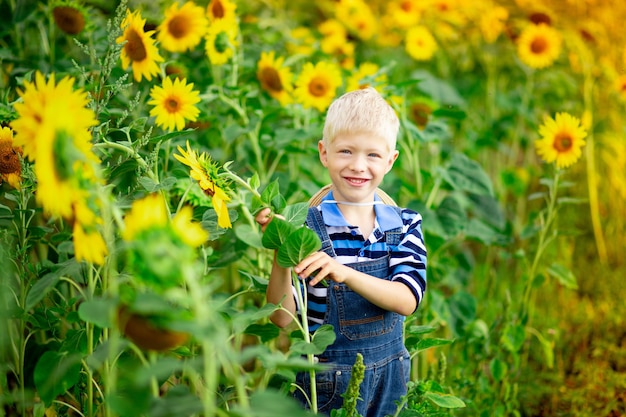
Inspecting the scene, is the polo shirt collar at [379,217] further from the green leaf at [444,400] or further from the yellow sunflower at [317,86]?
the yellow sunflower at [317,86]

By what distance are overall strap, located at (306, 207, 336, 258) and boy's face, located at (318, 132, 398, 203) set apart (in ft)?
0.25

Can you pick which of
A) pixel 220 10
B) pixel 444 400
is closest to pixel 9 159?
pixel 220 10

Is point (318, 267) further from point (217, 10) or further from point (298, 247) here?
point (217, 10)

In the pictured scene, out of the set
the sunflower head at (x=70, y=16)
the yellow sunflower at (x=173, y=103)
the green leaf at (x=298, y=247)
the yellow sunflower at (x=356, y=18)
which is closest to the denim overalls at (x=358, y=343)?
the green leaf at (x=298, y=247)

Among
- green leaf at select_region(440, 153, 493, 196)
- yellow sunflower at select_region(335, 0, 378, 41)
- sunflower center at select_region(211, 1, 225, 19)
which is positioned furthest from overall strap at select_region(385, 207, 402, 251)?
yellow sunflower at select_region(335, 0, 378, 41)

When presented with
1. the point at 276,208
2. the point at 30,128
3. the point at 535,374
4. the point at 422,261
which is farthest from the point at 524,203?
the point at 30,128

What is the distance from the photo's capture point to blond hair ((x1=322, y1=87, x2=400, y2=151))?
139 centimetres

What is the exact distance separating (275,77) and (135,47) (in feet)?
1.96

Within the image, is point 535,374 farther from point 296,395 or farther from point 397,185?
point 296,395

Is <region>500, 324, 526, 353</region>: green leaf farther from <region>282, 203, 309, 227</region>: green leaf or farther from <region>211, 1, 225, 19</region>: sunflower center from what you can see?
<region>211, 1, 225, 19</region>: sunflower center

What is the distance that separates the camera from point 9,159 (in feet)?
4.39

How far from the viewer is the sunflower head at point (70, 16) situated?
1.88m

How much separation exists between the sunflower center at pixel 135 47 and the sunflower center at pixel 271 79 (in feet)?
1.86

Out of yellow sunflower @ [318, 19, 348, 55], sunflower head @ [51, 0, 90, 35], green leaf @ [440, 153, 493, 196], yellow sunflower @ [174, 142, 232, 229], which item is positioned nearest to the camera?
yellow sunflower @ [174, 142, 232, 229]
